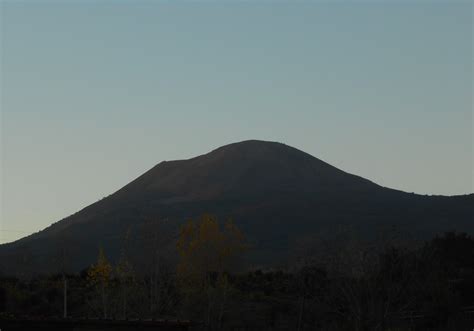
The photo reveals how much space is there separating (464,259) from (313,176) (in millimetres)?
131629

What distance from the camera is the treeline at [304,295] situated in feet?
135

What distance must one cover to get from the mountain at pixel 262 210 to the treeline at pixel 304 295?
2303 inches

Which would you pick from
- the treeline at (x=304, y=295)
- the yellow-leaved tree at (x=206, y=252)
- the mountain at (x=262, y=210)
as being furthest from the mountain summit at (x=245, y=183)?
the treeline at (x=304, y=295)

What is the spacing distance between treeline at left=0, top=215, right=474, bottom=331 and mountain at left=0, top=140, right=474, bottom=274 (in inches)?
2303

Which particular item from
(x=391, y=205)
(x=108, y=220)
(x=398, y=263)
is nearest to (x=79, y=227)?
(x=108, y=220)

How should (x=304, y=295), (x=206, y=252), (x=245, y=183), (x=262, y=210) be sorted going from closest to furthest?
1. (x=304, y=295)
2. (x=206, y=252)
3. (x=262, y=210)
4. (x=245, y=183)

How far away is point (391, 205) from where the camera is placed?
161m

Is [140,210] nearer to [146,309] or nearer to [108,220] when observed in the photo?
[108,220]

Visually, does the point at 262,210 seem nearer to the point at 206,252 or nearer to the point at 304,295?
the point at 206,252

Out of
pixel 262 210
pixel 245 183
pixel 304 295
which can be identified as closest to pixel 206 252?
pixel 304 295

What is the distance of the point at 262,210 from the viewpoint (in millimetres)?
158375

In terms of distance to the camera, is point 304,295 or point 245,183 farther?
point 245,183

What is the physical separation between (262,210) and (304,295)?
350 feet

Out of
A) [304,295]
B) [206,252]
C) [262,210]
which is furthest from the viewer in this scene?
[262,210]
